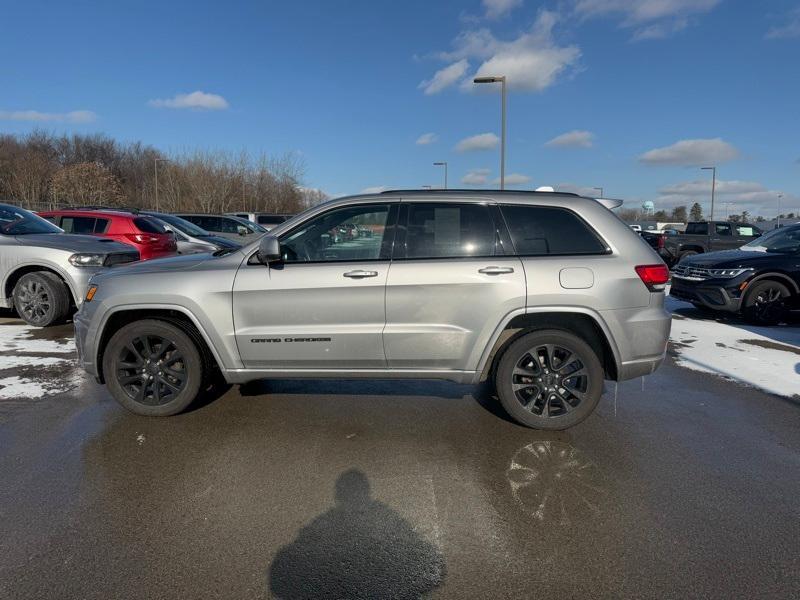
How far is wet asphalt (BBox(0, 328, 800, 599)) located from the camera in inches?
91.9

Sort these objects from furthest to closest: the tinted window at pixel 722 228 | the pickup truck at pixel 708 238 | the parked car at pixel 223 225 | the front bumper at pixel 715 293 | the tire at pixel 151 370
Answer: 1. the parked car at pixel 223 225
2. the tinted window at pixel 722 228
3. the pickup truck at pixel 708 238
4. the front bumper at pixel 715 293
5. the tire at pixel 151 370

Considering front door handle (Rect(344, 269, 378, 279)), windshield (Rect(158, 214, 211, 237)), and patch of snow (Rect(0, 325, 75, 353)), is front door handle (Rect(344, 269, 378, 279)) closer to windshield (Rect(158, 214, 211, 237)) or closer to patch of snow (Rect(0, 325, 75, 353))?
patch of snow (Rect(0, 325, 75, 353))

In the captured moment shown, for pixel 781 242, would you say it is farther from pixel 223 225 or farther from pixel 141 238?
pixel 223 225

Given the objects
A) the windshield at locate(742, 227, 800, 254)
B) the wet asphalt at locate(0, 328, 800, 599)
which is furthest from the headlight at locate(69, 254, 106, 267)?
the windshield at locate(742, 227, 800, 254)

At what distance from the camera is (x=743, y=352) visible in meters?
6.45

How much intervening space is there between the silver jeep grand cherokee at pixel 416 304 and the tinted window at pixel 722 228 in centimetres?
1680

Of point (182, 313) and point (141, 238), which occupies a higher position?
point (141, 238)

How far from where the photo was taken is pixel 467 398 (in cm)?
465

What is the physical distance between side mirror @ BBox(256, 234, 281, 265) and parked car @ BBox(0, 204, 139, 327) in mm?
4933

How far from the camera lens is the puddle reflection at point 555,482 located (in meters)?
2.88

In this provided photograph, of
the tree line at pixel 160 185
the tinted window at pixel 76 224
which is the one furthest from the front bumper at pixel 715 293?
the tree line at pixel 160 185

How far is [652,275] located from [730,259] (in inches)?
229

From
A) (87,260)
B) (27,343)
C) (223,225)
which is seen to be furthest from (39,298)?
(223,225)

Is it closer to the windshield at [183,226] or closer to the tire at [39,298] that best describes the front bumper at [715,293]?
the tire at [39,298]
